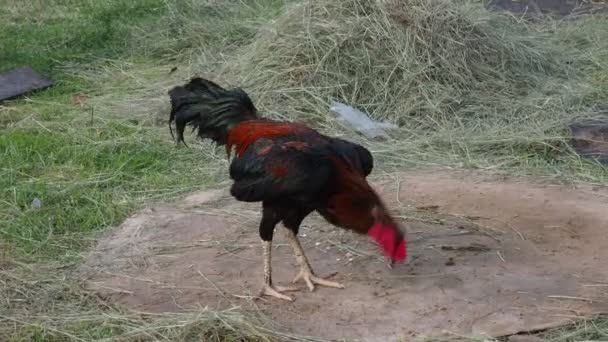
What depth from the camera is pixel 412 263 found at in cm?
503

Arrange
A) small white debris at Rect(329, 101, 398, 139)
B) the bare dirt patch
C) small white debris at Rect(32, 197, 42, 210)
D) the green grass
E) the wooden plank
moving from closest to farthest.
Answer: the bare dirt patch
the green grass
small white debris at Rect(32, 197, 42, 210)
small white debris at Rect(329, 101, 398, 139)
the wooden plank

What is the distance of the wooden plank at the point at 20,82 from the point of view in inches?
350

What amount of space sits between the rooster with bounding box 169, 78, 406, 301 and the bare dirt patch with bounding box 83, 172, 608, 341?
0.26m

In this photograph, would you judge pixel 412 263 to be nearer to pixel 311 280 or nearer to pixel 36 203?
pixel 311 280

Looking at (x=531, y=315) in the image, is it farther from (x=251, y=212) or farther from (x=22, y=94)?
(x=22, y=94)

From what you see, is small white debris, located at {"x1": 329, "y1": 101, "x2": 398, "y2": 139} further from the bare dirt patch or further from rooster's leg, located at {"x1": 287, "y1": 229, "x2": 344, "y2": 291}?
rooster's leg, located at {"x1": 287, "y1": 229, "x2": 344, "y2": 291}

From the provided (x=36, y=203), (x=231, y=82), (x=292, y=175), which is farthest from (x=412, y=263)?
(x=231, y=82)

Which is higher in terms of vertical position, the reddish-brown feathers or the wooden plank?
the reddish-brown feathers

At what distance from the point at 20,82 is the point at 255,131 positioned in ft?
16.9

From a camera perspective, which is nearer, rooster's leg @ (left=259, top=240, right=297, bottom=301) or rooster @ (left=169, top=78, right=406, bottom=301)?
rooster @ (left=169, top=78, right=406, bottom=301)

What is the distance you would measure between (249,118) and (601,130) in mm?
3559

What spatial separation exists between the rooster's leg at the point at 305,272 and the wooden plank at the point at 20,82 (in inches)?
196

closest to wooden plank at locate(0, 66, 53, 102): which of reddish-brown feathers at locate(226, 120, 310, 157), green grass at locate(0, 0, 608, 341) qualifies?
green grass at locate(0, 0, 608, 341)

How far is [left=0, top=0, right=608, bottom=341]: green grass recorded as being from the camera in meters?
5.08
